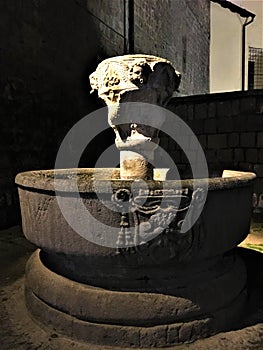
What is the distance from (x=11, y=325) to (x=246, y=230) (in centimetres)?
138

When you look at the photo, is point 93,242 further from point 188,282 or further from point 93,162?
point 93,162

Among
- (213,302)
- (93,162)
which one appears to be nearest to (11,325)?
(213,302)

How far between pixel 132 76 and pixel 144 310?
1338mm

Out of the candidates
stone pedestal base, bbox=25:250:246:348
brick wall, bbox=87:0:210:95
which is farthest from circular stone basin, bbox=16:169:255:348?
brick wall, bbox=87:0:210:95

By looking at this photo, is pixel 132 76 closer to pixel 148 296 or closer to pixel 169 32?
pixel 148 296

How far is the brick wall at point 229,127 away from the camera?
4.58 meters

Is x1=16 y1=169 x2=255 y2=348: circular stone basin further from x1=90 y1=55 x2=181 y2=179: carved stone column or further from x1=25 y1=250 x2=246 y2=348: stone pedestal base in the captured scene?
x1=90 y1=55 x2=181 y2=179: carved stone column

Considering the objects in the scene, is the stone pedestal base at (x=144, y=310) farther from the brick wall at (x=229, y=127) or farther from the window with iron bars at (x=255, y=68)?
the window with iron bars at (x=255, y=68)

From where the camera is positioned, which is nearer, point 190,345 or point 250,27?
point 190,345

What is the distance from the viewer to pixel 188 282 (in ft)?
5.07

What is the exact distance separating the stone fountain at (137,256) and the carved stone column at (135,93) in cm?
71

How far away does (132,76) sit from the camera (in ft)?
6.31

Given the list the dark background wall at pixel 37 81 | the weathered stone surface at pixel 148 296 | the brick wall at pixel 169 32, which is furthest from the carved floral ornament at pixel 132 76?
the brick wall at pixel 169 32

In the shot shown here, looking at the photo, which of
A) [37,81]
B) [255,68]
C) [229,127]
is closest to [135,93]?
[37,81]
